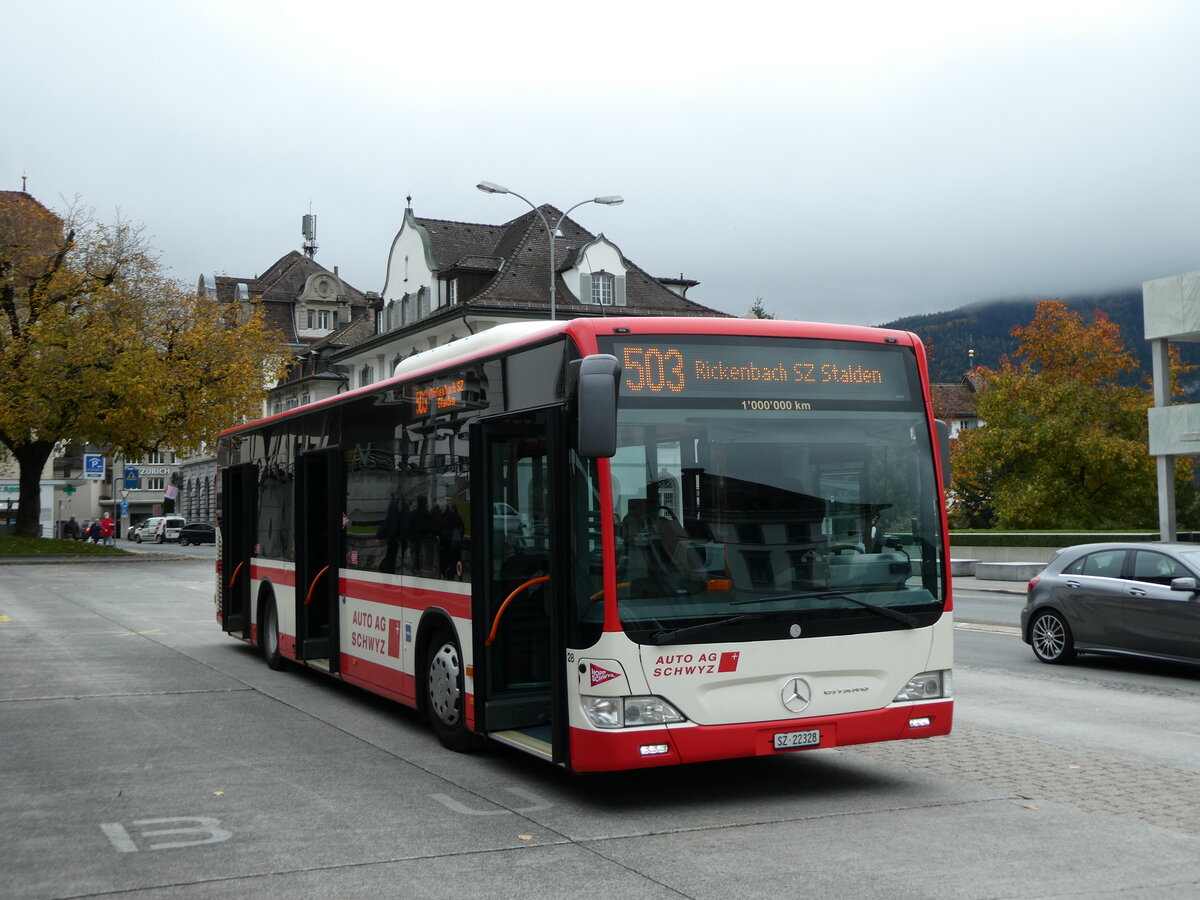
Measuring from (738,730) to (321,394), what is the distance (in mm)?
74520

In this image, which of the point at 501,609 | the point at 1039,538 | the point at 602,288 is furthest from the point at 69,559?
the point at 501,609

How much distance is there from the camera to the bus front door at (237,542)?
15.3 metres

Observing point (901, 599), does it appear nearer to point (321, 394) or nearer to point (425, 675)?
point (425, 675)

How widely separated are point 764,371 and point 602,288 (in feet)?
175

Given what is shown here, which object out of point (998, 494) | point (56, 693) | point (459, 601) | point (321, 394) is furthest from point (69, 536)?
point (459, 601)

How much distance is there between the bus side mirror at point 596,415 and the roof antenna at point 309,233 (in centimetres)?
10106

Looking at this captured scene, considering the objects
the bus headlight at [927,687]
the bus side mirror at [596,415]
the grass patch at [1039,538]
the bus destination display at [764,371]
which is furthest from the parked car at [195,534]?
the bus side mirror at [596,415]

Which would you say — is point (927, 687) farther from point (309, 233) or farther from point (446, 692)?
point (309, 233)

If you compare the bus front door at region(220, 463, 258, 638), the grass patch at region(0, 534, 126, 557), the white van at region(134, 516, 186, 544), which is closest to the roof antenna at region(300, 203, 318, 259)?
the white van at region(134, 516, 186, 544)

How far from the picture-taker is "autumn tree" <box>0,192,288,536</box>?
142 ft

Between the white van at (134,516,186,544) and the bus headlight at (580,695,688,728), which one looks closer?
the bus headlight at (580,695,688,728)

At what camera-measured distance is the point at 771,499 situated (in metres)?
7.66

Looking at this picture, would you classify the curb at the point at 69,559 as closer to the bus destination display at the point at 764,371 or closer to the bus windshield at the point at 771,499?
the bus destination display at the point at 764,371

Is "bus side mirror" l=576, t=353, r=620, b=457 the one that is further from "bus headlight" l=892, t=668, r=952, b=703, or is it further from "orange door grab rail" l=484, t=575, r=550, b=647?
"bus headlight" l=892, t=668, r=952, b=703
